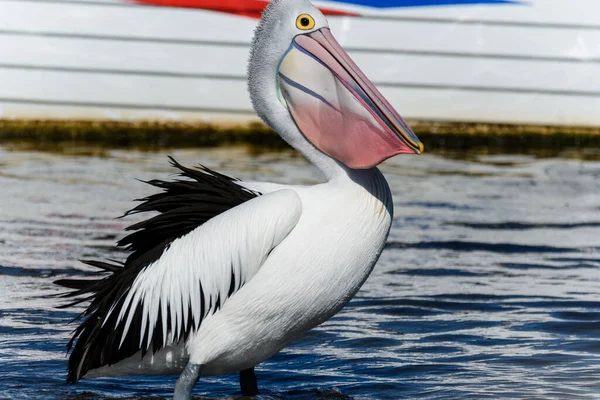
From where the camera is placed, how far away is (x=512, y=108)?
9.29 metres

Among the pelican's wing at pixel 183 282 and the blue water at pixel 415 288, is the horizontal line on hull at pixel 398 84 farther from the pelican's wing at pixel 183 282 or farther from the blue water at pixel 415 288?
the pelican's wing at pixel 183 282

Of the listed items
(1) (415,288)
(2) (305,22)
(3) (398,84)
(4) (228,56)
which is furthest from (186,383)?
(3) (398,84)

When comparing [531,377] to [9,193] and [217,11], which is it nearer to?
[9,193]

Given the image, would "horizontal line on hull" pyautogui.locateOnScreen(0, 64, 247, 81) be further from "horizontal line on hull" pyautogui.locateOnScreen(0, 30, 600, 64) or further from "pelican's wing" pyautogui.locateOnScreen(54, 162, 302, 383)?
"pelican's wing" pyautogui.locateOnScreen(54, 162, 302, 383)

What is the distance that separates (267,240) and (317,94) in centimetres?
49

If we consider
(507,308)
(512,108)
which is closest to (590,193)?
(512,108)

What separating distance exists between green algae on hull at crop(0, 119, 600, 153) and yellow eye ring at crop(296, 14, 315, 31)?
589 centimetres

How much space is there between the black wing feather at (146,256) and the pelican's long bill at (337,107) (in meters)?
0.29

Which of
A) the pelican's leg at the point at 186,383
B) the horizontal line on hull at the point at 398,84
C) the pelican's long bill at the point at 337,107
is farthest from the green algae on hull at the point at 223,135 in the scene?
the pelican's leg at the point at 186,383

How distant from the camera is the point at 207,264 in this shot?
2.99 m

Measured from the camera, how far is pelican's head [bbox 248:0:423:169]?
303cm

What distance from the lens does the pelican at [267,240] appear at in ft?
9.76

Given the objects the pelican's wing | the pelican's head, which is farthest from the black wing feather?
the pelican's head

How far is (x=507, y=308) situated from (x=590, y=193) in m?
3.18
